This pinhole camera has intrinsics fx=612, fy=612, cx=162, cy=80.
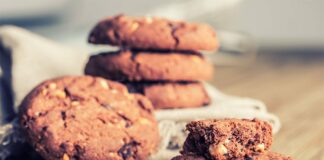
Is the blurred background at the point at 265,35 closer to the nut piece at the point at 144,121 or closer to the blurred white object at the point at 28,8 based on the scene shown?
the blurred white object at the point at 28,8

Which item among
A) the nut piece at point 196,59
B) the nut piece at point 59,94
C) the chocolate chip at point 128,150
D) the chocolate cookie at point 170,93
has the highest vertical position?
the nut piece at point 196,59

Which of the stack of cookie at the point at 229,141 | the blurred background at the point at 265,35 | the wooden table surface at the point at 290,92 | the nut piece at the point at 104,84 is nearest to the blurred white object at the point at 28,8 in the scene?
the blurred background at the point at 265,35

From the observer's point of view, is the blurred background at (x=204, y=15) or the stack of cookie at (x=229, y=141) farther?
the blurred background at (x=204, y=15)

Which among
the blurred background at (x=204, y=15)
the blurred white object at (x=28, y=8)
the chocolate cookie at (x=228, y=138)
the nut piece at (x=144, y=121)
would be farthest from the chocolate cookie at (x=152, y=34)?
the blurred white object at (x=28, y=8)

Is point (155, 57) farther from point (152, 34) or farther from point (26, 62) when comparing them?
point (26, 62)

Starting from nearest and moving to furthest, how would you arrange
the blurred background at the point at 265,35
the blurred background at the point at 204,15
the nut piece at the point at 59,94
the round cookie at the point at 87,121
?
1. the round cookie at the point at 87,121
2. the nut piece at the point at 59,94
3. the blurred background at the point at 265,35
4. the blurred background at the point at 204,15

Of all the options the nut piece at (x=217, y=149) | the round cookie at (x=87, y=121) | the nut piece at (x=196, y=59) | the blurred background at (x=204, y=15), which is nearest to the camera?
the nut piece at (x=217, y=149)

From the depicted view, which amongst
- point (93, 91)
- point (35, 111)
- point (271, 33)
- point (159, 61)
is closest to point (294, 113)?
point (159, 61)

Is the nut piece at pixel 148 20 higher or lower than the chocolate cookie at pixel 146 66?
higher
